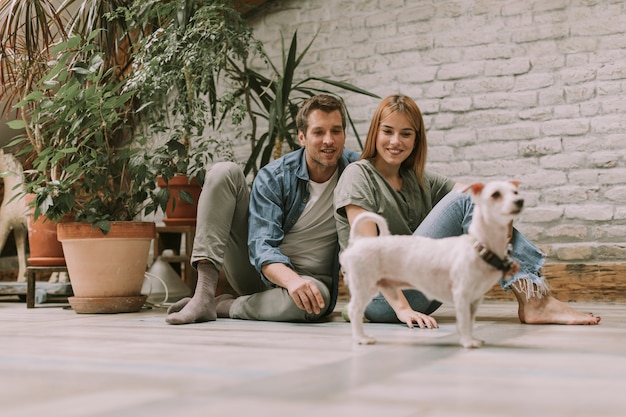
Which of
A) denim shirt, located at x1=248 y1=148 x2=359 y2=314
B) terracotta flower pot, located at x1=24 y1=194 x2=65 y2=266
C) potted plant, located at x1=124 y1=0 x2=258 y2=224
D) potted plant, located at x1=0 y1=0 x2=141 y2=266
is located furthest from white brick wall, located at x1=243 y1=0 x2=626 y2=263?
terracotta flower pot, located at x1=24 y1=194 x2=65 y2=266

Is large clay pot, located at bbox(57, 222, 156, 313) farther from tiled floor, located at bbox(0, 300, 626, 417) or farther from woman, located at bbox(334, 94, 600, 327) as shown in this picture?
woman, located at bbox(334, 94, 600, 327)

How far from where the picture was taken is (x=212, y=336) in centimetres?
187

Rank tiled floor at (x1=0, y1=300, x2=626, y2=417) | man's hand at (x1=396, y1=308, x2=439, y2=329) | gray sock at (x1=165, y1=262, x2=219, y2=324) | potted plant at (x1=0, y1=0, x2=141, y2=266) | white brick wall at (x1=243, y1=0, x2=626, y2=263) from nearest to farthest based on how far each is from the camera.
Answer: tiled floor at (x1=0, y1=300, x2=626, y2=417) → man's hand at (x1=396, y1=308, x2=439, y2=329) → gray sock at (x1=165, y1=262, x2=219, y2=324) → potted plant at (x1=0, y1=0, x2=141, y2=266) → white brick wall at (x1=243, y1=0, x2=626, y2=263)

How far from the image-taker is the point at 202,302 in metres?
2.30

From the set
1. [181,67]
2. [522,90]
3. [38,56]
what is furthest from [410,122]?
[522,90]

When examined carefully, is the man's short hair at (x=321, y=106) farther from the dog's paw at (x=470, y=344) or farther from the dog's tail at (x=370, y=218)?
the dog's paw at (x=470, y=344)

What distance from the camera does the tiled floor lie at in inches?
37.7

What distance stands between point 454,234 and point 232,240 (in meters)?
0.84

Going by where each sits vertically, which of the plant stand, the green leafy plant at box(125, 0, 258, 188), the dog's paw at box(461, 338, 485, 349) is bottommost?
the plant stand

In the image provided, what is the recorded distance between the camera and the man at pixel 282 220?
2279mm

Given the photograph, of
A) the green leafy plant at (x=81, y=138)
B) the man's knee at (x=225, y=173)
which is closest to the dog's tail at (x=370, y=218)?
the man's knee at (x=225, y=173)

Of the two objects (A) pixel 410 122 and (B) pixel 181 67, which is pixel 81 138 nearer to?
(B) pixel 181 67

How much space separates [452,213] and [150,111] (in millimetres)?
1693

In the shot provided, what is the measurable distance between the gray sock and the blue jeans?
1.79 ft
